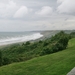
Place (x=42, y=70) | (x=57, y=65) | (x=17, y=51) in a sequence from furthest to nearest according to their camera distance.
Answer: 1. (x=17, y=51)
2. (x=57, y=65)
3. (x=42, y=70)

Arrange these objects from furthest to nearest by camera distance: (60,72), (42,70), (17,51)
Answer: (17,51) → (42,70) → (60,72)

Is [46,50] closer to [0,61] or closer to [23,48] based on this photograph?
[0,61]

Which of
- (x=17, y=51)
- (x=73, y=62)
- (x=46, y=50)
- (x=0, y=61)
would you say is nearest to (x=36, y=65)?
(x=73, y=62)

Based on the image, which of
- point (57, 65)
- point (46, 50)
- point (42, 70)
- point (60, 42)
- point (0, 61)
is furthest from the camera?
point (60, 42)

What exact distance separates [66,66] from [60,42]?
22373mm

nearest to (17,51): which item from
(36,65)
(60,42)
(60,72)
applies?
(60,42)

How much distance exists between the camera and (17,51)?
6347cm

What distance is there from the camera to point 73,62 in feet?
85.3

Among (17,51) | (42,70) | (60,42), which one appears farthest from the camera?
(17,51)

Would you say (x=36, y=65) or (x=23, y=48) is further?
(x=23, y=48)

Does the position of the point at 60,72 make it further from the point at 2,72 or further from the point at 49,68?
the point at 2,72

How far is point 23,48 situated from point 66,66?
4185cm

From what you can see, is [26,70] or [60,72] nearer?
[60,72]

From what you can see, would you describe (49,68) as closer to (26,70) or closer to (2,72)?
(26,70)
